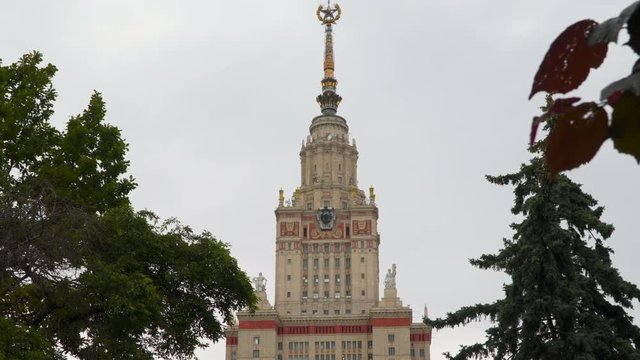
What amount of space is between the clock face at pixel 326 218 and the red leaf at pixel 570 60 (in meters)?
99.3

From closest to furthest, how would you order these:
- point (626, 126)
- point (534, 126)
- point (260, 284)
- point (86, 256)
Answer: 1. point (626, 126)
2. point (534, 126)
3. point (86, 256)
4. point (260, 284)

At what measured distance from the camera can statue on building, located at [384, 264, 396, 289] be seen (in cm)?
9438

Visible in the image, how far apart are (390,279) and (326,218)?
11.9 meters

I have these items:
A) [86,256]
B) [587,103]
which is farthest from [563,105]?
[86,256]

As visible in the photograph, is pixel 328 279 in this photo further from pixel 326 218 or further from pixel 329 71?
pixel 329 71

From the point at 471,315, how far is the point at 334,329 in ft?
229

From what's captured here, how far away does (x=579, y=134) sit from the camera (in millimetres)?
1550

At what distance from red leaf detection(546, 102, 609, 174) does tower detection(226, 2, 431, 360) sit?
90.1 meters

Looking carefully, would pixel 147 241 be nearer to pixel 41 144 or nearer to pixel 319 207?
pixel 41 144

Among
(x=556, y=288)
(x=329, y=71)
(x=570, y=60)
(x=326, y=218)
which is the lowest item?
(x=570, y=60)

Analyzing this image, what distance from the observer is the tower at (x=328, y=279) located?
302 ft

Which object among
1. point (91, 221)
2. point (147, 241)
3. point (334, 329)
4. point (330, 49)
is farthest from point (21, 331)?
point (330, 49)

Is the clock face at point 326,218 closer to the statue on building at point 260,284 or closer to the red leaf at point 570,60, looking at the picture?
the statue on building at point 260,284

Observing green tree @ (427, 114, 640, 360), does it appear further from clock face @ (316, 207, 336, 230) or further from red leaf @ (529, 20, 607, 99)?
clock face @ (316, 207, 336, 230)
